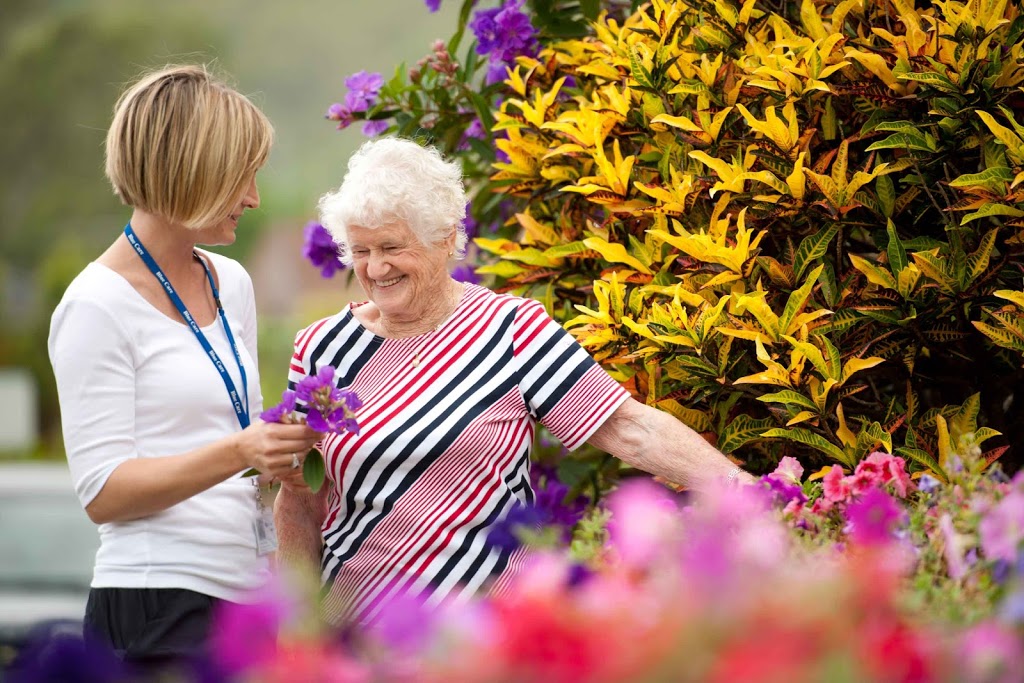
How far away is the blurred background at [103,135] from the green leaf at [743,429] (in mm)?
16795

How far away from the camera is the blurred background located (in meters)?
21.4

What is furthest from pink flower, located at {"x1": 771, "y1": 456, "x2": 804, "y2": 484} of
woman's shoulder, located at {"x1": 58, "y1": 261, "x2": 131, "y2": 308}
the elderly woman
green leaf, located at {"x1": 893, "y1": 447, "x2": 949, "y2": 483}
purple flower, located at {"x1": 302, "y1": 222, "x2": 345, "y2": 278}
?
purple flower, located at {"x1": 302, "y1": 222, "x2": 345, "y2": 278}

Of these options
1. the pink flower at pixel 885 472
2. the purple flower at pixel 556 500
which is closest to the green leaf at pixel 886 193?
the pink flower at pixel 885 472

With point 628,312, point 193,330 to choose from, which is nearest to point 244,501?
point 193,330

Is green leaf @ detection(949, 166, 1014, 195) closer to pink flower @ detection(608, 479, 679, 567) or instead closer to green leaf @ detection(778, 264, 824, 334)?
green leaf @ detection(778, 264, 824, 334)

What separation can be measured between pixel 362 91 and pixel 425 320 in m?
1.22

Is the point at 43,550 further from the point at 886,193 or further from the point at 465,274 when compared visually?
the point at 886,193

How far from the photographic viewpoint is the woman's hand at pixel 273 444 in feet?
7.25

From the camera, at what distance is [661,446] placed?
2.37 m

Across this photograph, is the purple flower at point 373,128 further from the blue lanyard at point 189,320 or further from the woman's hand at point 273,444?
the woman's hand at point 273,444

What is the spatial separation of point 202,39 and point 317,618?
34904mm

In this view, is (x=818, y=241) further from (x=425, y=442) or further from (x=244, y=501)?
(x=244, y=501)

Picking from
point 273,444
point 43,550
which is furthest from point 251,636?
point 43,550

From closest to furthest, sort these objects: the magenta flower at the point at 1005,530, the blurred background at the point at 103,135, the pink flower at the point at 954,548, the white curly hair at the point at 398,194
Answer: the magenta flower at the point at 1005,530, the pink flower at the point at 954,548, the white curly hair at the point at 398,194, the blurred background at the point at 103,135
